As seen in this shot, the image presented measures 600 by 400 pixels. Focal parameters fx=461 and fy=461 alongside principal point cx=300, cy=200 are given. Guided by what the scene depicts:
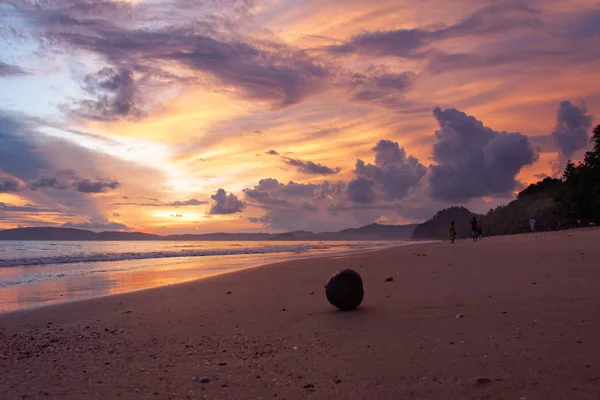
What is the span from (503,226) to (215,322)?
68.5m

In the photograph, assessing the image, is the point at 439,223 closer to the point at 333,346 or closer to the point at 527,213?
the point at 527,213

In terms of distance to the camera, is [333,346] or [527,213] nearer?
[333,346]

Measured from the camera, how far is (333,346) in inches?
236

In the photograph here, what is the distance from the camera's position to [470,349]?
5.26 m

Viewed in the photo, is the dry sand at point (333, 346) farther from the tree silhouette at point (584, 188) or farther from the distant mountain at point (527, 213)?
the distant mountain at point (527, 213)

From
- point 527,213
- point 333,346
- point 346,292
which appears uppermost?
point 527,213

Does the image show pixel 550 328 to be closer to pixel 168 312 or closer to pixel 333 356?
pixel 333 356

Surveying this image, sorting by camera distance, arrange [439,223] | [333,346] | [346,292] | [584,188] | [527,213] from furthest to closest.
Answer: [439,223]
[527,213]
[584,188]
[346,292]
[333,346]

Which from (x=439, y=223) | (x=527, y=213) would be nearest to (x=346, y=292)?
(x=527, y=213)

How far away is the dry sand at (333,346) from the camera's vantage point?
4.49 meters

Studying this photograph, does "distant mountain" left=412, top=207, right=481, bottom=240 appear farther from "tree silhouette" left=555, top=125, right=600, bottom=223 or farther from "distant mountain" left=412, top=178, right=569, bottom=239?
"tree silhouette" left=555, top=125, right=600, bottom=223

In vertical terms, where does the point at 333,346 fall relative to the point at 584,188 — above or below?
below

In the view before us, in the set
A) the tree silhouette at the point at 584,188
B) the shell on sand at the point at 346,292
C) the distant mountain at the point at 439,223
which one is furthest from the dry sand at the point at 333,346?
the distant mountain at the point at 439,223

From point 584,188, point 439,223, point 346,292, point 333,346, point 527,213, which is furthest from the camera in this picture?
point 439,223
